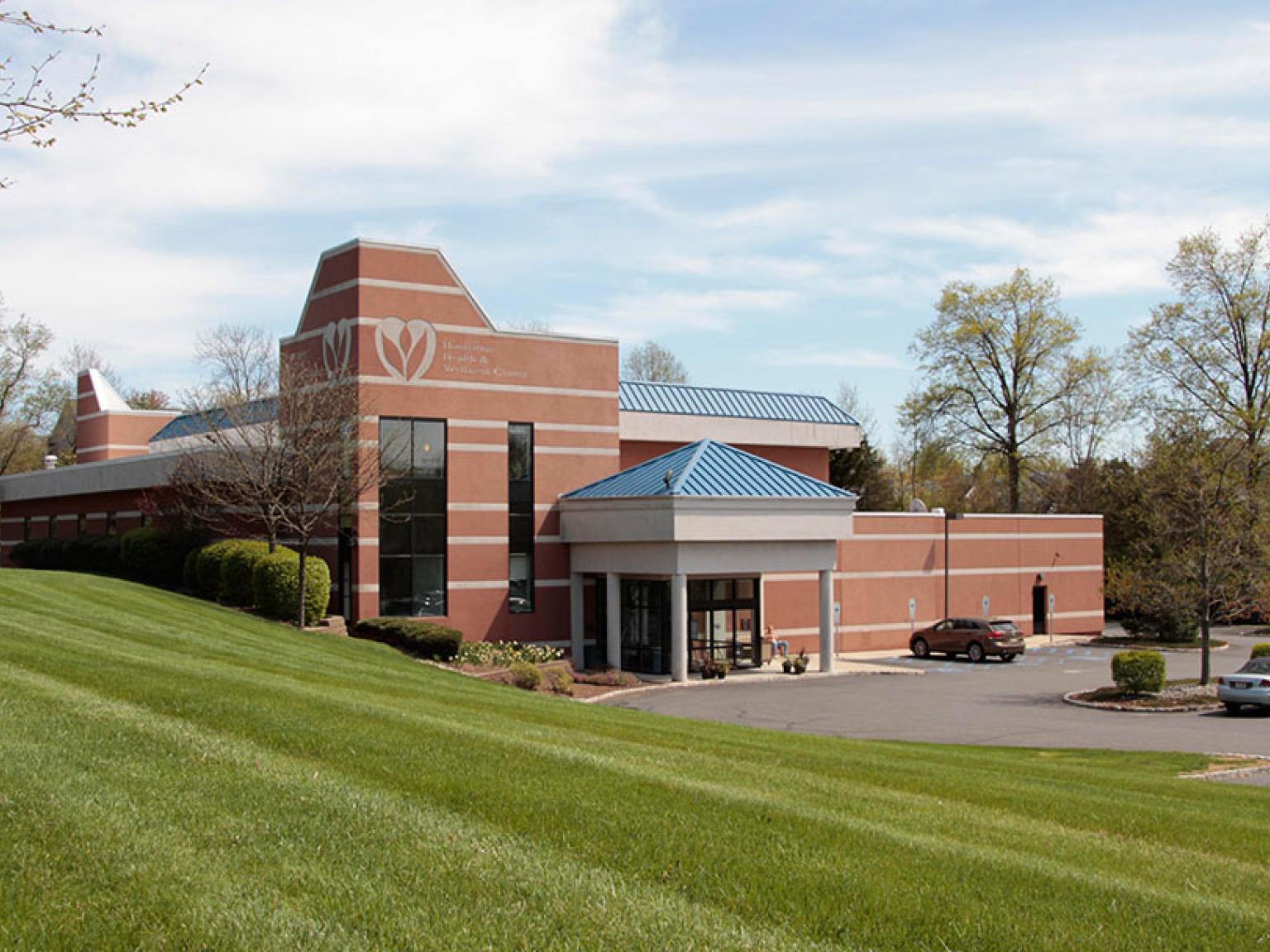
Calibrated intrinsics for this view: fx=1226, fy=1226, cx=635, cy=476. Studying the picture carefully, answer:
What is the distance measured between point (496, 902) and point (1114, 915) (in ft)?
12.0

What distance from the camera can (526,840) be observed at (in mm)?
7887

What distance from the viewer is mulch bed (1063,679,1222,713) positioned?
3020cm

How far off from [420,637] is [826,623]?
43.8 ft

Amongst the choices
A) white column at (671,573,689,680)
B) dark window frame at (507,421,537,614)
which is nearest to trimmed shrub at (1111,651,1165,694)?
white column at (671,573,689,680)

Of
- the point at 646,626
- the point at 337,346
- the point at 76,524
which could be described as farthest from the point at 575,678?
the point at 76,524

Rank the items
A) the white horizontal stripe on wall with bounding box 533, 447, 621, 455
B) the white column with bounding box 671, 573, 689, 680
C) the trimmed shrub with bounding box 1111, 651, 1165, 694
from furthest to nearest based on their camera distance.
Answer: the white horizontal stripe on wall with bounding box 533, 447, 621, 455, the white column with bounding box 671, 573, 689, 680, the trimmed shrub with bounding box 1111, 651, 1165, 694

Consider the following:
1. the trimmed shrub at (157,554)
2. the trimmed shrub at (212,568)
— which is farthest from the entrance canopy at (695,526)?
the trimmed shrub at (157,554)

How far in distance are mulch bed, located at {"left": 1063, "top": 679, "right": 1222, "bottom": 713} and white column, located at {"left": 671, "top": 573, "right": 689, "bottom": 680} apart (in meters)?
10.4

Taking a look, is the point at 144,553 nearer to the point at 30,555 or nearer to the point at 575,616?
the point at 30,555

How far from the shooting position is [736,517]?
36.4 meters

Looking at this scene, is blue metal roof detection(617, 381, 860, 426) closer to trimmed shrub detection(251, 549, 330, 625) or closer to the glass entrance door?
the glass entrance door

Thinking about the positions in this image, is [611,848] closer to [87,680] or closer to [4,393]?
[87,680]

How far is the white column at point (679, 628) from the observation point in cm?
3541

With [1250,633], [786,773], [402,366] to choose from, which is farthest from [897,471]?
[786,773]
